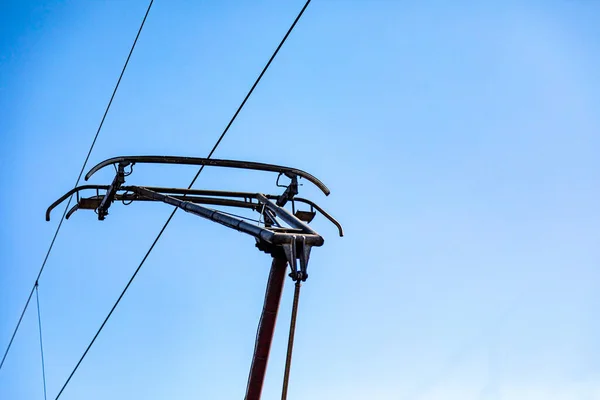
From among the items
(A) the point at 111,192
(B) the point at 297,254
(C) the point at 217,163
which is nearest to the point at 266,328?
(B) the point at 297,254

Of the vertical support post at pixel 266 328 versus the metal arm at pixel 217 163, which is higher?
the metal arm at pixel 217 163

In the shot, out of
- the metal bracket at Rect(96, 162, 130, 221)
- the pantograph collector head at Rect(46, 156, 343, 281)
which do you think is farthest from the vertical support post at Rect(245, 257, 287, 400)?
the metal bracket at Rect(96, 162, 130, 221)

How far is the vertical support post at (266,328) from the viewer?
582 cm

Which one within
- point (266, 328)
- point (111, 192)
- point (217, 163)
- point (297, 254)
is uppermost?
point (217, 163)

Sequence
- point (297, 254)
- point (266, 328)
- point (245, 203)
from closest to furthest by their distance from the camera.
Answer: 1. point (297, 254)
2. point (266, 328)
3. point (245, 203)

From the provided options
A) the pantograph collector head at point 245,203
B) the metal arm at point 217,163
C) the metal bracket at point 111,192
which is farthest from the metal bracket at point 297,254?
the metal bracket at point 111,192

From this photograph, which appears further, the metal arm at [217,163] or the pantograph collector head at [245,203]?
the metal arm at [217,163]

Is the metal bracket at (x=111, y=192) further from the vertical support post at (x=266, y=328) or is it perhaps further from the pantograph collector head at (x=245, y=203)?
the vertical support post at (x=266, y=328)

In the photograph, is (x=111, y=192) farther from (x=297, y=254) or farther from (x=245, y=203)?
(x=297, y=254)

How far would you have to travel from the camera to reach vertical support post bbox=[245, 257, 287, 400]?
5.82 metres

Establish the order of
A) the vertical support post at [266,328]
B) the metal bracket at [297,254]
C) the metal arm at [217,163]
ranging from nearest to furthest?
the metal bracket at [297,254] < the vertical support post at [266,328] < the metal arm at [217,163]

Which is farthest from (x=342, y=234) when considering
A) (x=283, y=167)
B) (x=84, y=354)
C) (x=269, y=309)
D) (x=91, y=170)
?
(x=84, y=354)

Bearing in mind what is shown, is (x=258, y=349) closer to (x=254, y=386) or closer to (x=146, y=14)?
(x=254, y=386)

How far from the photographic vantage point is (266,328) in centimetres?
589
